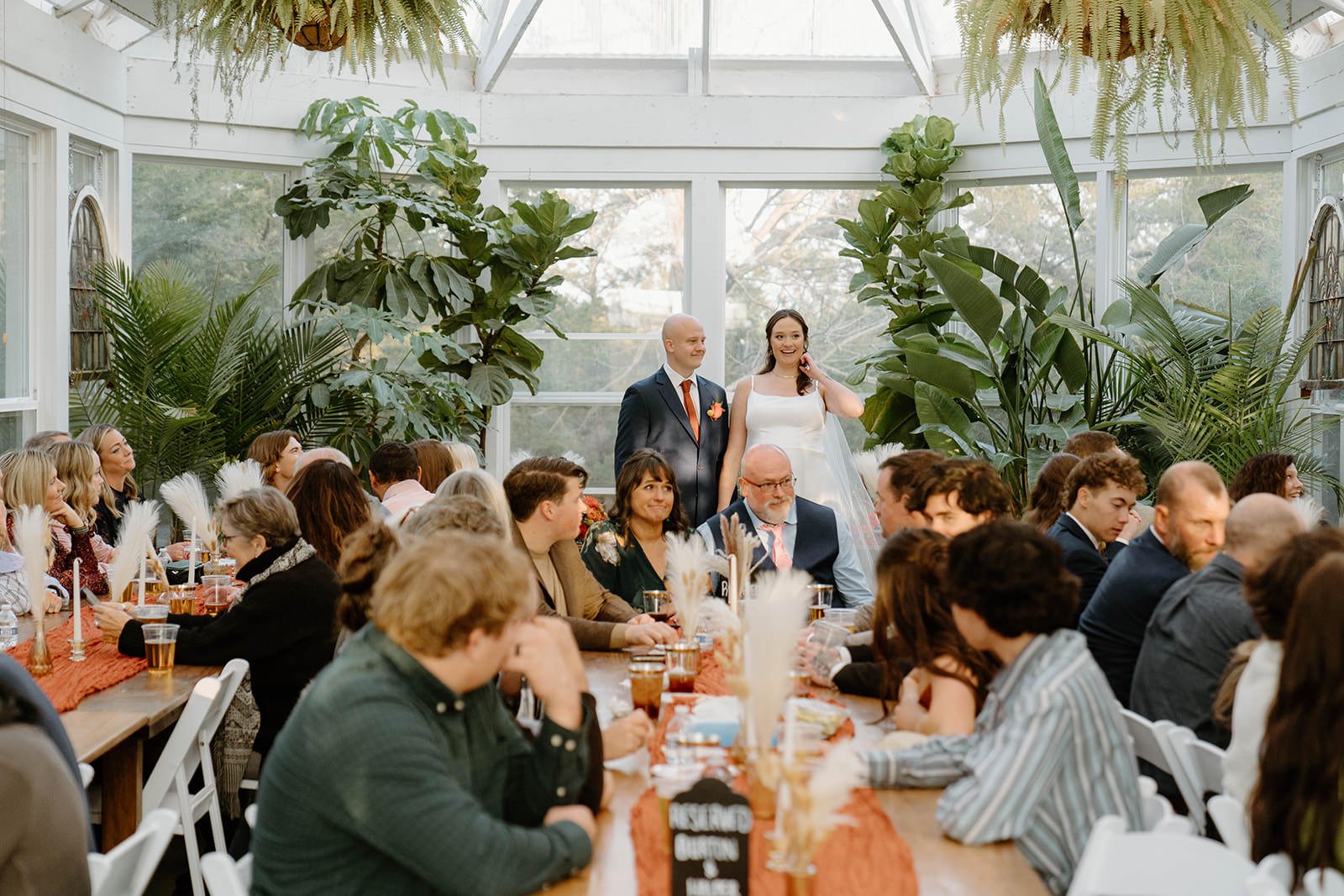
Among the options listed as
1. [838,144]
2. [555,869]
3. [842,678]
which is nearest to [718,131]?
[838,144]

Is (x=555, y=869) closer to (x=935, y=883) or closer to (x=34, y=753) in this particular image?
(x=935, y=883)

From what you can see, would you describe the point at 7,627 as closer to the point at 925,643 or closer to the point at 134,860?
the point at 134,860

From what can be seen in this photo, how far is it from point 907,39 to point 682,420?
3.28 meters

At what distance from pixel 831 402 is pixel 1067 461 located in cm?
160

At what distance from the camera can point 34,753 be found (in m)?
2.18

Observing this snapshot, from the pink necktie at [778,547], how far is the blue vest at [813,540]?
28 millimetres

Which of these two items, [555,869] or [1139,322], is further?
[1139,322]

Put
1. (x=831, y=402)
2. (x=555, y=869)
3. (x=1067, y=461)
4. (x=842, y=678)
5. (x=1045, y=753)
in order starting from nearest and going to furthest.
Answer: (x=555, y=869) → (x=1045, y=753) → (x=842, y=678) → (x=1067, y=461) → (x=831, y=402)

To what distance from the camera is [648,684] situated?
286 cm

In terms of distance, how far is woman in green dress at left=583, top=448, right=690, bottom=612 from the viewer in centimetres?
443

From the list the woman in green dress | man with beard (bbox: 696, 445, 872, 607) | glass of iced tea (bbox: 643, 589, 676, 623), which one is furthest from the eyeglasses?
glass of iced tea (bbox: 643, 589, 676, 623)

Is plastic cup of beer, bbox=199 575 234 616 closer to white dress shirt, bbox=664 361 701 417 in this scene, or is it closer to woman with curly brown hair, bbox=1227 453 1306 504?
white dress shirt, bbox=664 361 701 417

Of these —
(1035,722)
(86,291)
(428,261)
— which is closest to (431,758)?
(1035,722)

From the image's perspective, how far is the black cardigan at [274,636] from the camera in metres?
3.65
